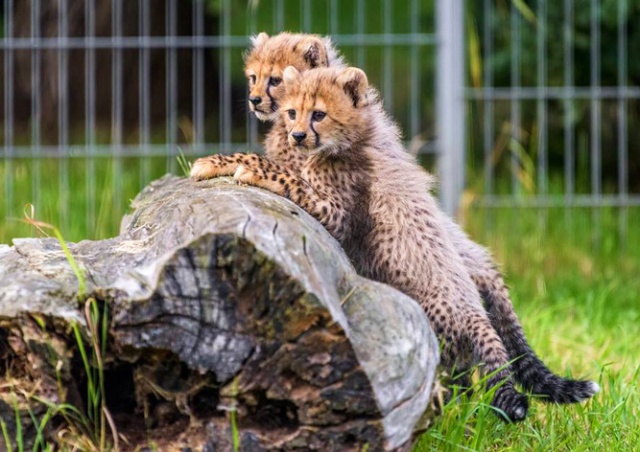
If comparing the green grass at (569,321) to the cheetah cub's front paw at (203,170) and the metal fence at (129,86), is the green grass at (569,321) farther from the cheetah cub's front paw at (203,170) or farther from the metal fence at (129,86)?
the cheetah cub's front paw at (203,170)

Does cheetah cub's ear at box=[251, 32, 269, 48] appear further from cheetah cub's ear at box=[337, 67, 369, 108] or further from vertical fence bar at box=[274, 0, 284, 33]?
vertical fence bar at box=[274, 0, 284, 33]

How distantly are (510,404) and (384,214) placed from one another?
0.75 metres

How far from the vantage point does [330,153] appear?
144 inches

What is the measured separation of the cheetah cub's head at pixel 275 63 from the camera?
398 centimetres

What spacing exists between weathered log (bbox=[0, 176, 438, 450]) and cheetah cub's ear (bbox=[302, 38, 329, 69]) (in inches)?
54.7

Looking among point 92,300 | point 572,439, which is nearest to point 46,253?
point 92,300

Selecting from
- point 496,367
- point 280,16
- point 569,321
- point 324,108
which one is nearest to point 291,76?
point 324,108

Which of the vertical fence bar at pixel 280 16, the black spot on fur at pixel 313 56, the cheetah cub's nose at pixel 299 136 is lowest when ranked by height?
the cheetah cub's nose at pixel 299 136

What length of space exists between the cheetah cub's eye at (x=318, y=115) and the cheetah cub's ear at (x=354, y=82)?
0.11 m

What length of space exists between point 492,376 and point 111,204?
3534 millimetres

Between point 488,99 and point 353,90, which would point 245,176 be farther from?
point 488,99

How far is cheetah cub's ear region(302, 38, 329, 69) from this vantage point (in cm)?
404

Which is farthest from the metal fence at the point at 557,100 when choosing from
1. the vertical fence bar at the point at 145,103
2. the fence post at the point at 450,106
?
the vertical fence bar at the point at 145,103

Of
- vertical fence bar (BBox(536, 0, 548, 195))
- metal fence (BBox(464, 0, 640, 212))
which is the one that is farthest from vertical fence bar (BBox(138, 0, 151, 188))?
vertical fence bar (BBox(536, 0, 548, 195))
